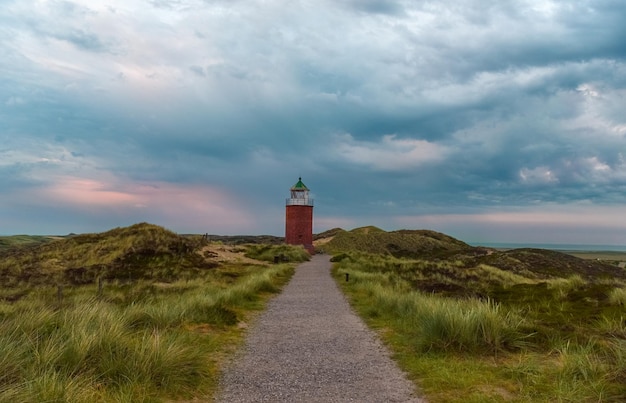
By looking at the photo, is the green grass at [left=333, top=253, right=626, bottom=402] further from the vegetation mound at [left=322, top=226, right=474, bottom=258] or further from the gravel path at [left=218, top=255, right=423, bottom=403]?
the vegetation mound at [left=322, top=226, right=474, bottom=258]

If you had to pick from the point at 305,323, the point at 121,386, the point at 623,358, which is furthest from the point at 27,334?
the point at 623,358

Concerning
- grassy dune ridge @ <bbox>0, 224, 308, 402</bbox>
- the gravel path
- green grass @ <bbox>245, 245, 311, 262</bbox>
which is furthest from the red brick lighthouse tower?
the gravel path

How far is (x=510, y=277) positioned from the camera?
3044 centimetres

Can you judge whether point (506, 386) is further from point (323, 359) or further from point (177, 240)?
point (177, 240)

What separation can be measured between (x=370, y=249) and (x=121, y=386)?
224 feet

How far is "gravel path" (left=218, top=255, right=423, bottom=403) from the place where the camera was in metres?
5.93

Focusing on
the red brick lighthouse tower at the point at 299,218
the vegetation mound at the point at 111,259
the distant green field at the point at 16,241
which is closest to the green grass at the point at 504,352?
the vegetation mound at the point at 111,259

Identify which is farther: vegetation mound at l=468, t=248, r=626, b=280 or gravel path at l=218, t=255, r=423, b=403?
vegetation mound at l=468, t=248, r=626, b=280

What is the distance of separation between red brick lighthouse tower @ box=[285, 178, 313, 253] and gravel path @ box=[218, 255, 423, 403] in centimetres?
4164

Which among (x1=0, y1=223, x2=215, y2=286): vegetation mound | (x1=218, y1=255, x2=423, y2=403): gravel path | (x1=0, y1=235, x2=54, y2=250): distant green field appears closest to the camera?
(x1=218, y1=255, x2=423, y2=403): gravel path

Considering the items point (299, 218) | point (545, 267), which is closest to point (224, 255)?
point (299, 218)

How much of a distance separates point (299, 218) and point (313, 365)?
47.1 metres

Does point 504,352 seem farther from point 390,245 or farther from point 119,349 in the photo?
point 390,245

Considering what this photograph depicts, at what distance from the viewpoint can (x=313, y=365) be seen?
743cm
